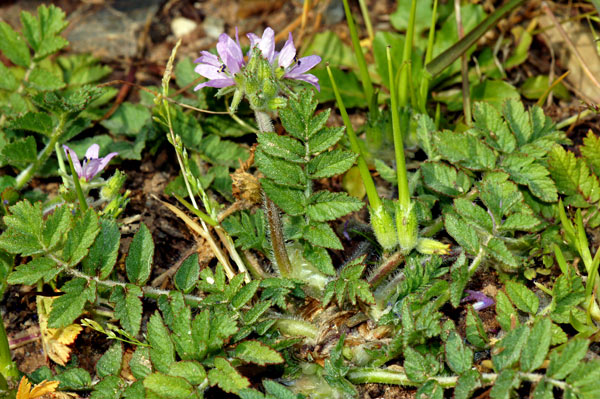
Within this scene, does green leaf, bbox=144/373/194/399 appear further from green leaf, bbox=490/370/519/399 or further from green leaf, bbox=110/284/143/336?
green leaf, bbox=490/370/519/399

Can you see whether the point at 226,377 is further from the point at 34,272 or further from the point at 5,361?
the point at 5,361

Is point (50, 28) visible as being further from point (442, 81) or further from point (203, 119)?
point (442, 81)

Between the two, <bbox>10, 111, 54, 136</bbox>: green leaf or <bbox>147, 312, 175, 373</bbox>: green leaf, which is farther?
<bbox>10, 111, 54, 136</bbox>: green leaf

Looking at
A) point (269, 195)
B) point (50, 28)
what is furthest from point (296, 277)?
point (50, 28)

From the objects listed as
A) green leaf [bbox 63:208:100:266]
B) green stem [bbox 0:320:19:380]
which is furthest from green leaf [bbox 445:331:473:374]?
green stem [bbox 0:320:19:380]

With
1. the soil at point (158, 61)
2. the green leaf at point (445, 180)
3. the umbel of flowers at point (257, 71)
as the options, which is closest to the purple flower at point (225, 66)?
the umbel of flowers at point (257, 71)

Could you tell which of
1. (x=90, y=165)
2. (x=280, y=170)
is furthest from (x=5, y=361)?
(x=280, y=170)

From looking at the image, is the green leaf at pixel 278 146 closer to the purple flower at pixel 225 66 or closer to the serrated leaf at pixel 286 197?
the serrated leaf at pixel 286 197
